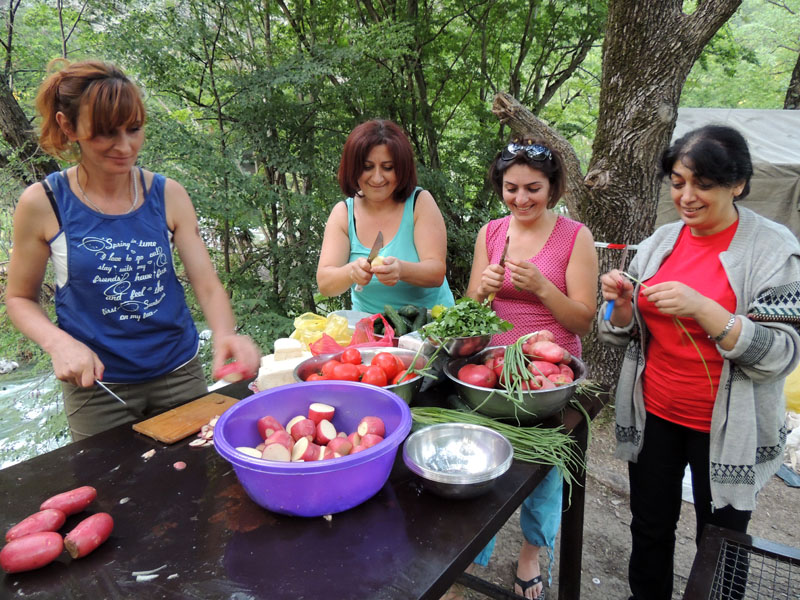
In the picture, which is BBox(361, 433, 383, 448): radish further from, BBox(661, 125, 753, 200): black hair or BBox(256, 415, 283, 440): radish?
BBox(661, 125, 753, 200): black hair

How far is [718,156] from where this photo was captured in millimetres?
1721

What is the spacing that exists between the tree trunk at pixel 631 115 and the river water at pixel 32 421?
4.68 metres

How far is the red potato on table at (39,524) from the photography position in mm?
1113

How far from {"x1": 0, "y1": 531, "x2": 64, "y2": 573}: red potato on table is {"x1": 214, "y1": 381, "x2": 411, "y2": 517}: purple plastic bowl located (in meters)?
0.40

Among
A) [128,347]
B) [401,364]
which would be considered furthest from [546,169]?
[128,347]

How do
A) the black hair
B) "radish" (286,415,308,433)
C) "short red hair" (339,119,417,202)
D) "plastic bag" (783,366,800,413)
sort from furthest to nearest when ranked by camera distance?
"plastic bag" (783,366,800,413)
"short red hair" (339,119,417,202)
the black hair
"radish" (286,415,308,433)

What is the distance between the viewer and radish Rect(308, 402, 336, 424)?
1445 millimetres

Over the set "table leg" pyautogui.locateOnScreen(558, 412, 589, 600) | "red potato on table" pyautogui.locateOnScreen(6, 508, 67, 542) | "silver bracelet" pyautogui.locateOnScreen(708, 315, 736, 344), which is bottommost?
"table leg" pyautogui.locateOnScreen(558, 412, 589, 600)

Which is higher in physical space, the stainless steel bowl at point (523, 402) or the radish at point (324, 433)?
the radish at point (324, 433)

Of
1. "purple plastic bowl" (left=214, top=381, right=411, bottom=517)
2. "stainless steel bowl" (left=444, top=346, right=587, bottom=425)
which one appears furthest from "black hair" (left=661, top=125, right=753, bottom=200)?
"purple plastic bowl" (left=214, top=381, right=411, bottom=517)

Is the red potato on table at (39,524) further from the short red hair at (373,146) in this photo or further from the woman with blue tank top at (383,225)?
the short red hair at (373,146)

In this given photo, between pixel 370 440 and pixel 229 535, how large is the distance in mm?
416

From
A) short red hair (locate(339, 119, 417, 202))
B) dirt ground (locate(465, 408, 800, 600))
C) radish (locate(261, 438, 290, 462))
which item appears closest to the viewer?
radish (locate(261, 438, 290, 462))

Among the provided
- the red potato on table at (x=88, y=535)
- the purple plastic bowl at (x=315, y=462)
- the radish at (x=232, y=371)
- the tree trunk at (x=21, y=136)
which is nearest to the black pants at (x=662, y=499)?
the purple plastic bowl at (x=315, y=462)
